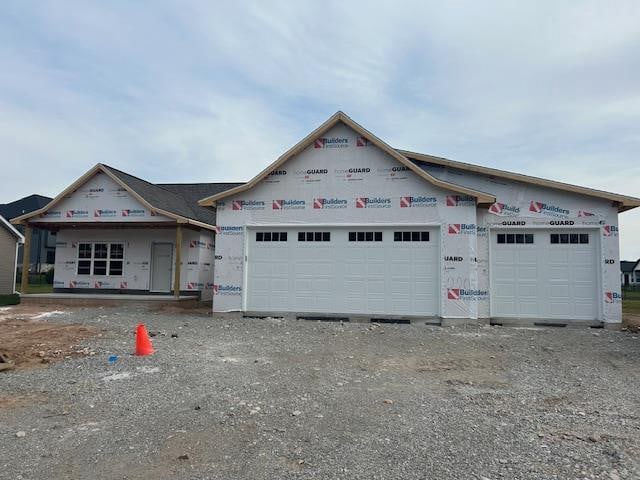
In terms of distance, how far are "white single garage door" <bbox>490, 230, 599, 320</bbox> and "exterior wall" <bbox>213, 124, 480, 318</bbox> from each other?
83 centimetres

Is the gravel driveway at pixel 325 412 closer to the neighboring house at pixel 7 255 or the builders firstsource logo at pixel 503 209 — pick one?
the builders firstsource logo at pixel 503 209

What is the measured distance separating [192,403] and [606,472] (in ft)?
14.0

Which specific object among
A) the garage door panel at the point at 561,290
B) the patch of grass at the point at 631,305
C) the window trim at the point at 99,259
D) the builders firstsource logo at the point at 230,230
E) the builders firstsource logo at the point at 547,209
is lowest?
the patch of grass at the point at 631,305

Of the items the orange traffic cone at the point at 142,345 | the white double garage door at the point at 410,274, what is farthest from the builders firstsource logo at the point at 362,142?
the orange traffic cone at the point at 142,345

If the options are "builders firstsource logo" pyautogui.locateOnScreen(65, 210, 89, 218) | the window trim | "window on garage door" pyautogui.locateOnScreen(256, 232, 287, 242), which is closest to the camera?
"window on garage door" pyautogui.locateOnScreen(256, 232, 287, 242)

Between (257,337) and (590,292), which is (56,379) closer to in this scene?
(257,337)

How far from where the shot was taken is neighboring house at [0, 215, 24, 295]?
23000 mm

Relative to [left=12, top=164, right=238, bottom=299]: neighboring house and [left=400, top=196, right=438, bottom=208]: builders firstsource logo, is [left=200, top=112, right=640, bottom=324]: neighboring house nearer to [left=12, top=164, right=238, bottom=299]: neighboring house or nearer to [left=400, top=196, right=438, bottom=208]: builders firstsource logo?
[left=400, top=196, right=438, bottom=208]: builders firstsource logo

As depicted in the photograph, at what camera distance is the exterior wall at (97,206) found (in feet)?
58.1

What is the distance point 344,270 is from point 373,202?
209cm

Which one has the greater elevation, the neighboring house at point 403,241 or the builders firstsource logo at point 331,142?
the builders firstsource logo at point 331,142

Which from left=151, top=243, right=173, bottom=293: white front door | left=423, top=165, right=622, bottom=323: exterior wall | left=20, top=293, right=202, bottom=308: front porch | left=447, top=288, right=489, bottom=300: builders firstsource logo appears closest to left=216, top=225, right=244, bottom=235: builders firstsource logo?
left=20, top=293, right=202, bottom=308: front porch

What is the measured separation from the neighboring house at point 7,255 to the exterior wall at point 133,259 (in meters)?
5.86

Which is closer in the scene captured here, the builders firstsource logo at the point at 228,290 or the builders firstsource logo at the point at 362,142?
the builders firstsource logo at the point at 362,142
